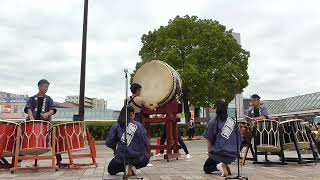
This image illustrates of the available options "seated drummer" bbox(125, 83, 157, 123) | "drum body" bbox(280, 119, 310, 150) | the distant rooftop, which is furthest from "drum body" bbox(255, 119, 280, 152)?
the distant rooftop

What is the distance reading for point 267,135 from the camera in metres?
8.71

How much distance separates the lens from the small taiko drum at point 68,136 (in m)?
8.27

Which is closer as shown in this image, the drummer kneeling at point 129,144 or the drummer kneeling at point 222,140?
the drummer kneeling at point 129,144

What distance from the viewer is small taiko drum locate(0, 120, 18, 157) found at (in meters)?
7.79

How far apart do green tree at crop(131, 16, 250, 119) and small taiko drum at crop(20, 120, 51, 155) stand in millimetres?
23859

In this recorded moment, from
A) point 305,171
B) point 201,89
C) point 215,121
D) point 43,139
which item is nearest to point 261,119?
point 305,171

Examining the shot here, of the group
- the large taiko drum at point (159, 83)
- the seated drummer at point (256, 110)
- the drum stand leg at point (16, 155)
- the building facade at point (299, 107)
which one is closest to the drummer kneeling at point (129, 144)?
the drum stand leg at point (16, 155)

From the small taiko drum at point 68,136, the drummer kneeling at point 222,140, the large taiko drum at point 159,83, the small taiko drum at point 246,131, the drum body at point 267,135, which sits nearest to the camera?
the drummer kneeling at point 222,140

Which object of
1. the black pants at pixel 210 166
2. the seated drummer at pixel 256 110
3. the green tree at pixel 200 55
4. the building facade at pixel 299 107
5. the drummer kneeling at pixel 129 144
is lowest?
the black pants at pixel 210 166

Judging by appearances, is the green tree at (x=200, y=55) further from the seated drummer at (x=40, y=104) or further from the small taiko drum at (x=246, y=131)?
the seated drummer at (x=40, y=104)

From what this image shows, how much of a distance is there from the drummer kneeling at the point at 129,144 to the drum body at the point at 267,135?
2.92 m

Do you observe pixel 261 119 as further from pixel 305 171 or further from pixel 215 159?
pixel 215 159

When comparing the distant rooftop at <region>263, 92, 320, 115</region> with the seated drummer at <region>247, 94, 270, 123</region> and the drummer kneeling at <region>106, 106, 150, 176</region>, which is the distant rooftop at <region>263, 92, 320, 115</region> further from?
the drummer kneeling at <region>106, 106, 150, 176</region>

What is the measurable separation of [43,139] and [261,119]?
4.44 meters
